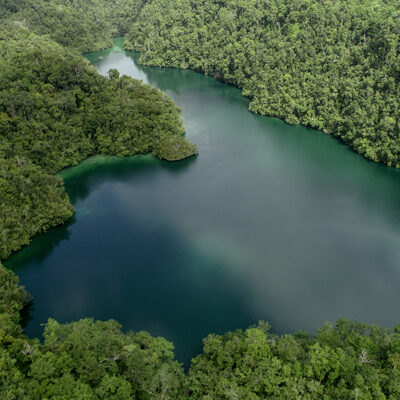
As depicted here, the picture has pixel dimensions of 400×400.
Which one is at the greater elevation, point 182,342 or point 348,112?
point 348,112

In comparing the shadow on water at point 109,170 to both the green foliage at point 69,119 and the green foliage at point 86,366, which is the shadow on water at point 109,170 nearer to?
the green foliage at point 69,119

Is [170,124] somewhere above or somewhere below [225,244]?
above

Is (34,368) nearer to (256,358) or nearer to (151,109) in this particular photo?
(256,358)

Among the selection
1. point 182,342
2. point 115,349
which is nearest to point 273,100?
point 182,342

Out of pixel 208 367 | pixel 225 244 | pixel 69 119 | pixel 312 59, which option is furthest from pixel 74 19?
pixel 208 367

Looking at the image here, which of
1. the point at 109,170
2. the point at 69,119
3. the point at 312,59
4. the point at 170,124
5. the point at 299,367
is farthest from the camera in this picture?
the point at 312,59

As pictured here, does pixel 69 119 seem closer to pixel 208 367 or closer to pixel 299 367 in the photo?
pixel 208 367

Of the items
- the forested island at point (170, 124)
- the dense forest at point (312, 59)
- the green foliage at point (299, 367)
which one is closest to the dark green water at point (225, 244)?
the forested island at point (170, 124)
